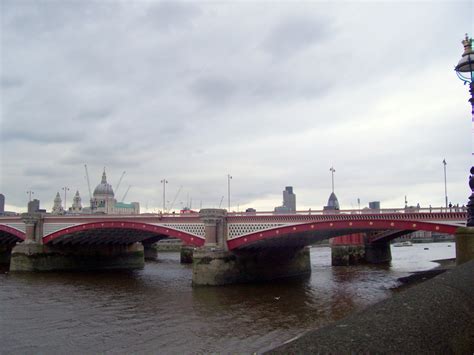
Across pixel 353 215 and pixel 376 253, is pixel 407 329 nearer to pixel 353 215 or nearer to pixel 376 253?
pixel 353 215

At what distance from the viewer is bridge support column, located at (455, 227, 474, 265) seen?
20.0 m

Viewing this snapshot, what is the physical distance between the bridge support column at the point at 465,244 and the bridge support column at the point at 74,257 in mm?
52678

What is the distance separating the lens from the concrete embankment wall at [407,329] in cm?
726

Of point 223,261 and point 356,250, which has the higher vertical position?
point 223,261

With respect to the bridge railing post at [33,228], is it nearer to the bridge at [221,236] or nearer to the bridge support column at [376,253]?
the bridge at [221,236]

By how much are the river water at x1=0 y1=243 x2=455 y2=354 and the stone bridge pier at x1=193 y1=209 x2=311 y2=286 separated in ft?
5.94

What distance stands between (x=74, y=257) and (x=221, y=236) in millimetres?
27937

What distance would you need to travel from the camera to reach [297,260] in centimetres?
5603

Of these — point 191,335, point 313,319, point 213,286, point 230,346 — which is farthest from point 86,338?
point 213,286

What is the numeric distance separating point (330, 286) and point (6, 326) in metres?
28.6

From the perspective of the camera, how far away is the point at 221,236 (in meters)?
44.9

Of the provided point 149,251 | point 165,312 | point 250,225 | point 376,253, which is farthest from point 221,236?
point 149,251

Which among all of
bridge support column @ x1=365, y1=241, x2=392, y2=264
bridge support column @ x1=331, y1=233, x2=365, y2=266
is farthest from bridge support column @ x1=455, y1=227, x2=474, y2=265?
bridge support column @ x1=365, y1=241, x2=392, y2=264

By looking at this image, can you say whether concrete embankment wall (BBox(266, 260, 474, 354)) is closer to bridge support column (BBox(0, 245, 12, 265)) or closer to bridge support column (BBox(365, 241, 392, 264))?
bridge support column (BBox(365, 241, 392, 264))
